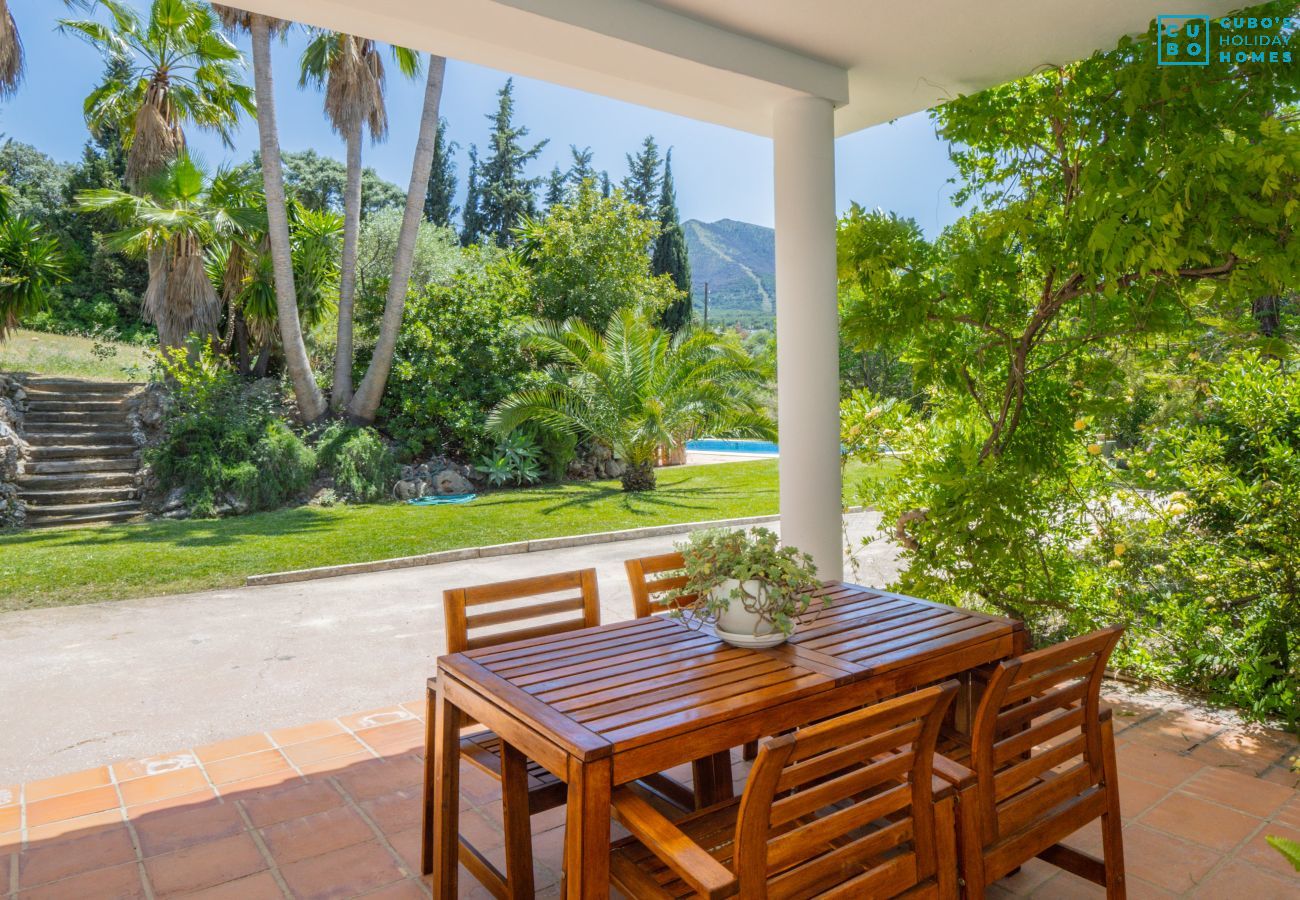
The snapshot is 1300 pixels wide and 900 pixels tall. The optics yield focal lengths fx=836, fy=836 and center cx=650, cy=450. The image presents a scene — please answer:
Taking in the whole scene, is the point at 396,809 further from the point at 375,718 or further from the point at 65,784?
the point at 65,784

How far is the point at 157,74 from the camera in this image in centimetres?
1070

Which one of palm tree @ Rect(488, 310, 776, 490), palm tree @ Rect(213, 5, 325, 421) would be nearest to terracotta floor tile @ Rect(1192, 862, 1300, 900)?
palm tree @ Rect(488, 310, 776, 490)

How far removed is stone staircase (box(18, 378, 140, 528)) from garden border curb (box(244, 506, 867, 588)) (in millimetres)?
3442

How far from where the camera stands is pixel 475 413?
11664 millimetres

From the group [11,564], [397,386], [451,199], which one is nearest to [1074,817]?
[11,564]

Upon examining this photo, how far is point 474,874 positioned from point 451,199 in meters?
24.9

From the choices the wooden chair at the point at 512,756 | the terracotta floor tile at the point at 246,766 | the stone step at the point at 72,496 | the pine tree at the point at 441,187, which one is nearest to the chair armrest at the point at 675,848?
the wooden chair at the point at 512,756

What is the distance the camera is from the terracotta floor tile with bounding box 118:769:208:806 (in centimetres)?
278

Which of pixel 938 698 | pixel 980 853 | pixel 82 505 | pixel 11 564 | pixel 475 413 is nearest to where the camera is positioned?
pixel 938 698

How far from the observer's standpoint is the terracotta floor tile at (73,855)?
7.50ft

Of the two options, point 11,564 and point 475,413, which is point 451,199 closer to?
point 475,413

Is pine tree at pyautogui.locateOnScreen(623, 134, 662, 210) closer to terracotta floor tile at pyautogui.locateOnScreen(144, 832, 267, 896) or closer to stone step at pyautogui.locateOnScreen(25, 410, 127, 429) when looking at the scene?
stone step at pyautogui.locateOnScreen(25, 410, 127, 429)

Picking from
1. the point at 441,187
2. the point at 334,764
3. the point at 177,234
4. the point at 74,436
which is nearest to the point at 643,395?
the point at 177,234

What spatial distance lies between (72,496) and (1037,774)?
10.1m
